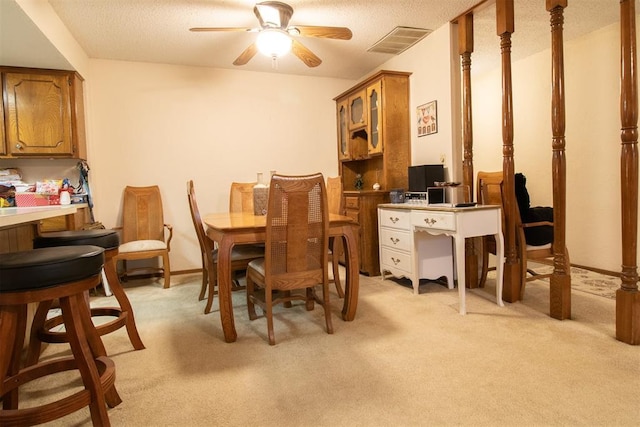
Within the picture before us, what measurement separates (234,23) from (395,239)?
2.47 meters

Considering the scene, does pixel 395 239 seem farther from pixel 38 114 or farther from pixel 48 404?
pixel 38 114

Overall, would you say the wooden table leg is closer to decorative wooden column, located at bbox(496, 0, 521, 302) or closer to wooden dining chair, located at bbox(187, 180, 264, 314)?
wooden dining chair, located at bbox(187, 180, 264, 314)

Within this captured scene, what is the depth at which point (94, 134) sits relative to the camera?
13.2ft

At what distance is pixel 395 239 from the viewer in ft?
10.9

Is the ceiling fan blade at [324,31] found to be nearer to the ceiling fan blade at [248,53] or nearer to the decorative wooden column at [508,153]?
the ceiling fan blade at [248,53]

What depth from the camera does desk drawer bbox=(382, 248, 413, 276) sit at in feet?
10.4

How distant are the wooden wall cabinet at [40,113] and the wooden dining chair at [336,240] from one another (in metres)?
2.55

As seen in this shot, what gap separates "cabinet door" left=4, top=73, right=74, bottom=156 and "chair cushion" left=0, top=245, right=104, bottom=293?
275 cm

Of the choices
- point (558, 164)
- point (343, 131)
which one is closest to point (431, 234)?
point (558, 164)

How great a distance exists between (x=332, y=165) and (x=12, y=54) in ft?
11.5

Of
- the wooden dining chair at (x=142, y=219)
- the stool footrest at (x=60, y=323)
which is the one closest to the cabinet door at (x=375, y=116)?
the wooden dining chair at (x=142, y=219)

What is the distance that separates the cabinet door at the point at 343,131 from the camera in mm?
4676

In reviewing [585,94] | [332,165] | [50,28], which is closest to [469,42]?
[585,94]

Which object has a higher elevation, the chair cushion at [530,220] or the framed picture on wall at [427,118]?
the framed picture on wall at [427,118]
